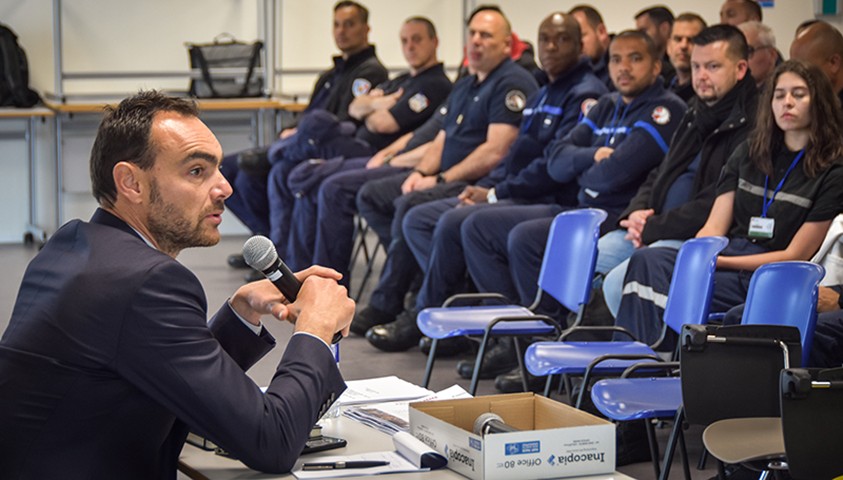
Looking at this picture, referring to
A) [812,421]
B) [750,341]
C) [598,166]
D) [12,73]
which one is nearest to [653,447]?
[750,341]

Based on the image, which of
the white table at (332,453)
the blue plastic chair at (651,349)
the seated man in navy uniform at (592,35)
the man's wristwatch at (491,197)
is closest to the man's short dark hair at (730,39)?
the blue plastic chair at (651,349)

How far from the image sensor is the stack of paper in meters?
2.01

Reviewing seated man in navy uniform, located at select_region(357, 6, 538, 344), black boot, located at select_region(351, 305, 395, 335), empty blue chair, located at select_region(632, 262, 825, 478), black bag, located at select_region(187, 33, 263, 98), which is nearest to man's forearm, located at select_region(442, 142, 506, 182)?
seated man in navy uniform, located at select_region(357, 6, 538, 344)

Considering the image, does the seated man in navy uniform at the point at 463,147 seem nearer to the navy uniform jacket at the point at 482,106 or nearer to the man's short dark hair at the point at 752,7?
the navy uniform jacket at the point at 482,106

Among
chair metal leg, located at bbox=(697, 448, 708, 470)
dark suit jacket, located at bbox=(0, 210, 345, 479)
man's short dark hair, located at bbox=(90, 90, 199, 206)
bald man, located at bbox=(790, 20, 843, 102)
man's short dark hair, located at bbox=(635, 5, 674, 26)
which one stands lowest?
chair metal leg, located at bbox=(697, 448, 708, 470)

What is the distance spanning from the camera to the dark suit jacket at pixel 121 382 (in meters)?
1.67

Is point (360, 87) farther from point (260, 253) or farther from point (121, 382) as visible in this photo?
point (121, 382)

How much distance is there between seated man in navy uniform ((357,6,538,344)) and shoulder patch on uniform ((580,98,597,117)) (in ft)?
1.46

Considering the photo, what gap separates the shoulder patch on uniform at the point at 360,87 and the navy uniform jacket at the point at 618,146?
2.30m

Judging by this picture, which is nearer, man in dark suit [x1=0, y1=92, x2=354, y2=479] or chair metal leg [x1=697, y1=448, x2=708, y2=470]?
man in dark suit [x1=0, y1=92, x2=354, y2=479]

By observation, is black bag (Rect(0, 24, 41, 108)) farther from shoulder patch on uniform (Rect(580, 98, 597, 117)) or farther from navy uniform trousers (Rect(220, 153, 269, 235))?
shoulder patch on uniform (Rect(580, 98, 597, 117))

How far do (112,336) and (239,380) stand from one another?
198 mm

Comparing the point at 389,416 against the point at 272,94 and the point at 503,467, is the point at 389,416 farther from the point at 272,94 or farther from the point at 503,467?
the point at 272,94

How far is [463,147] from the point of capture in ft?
19.7
